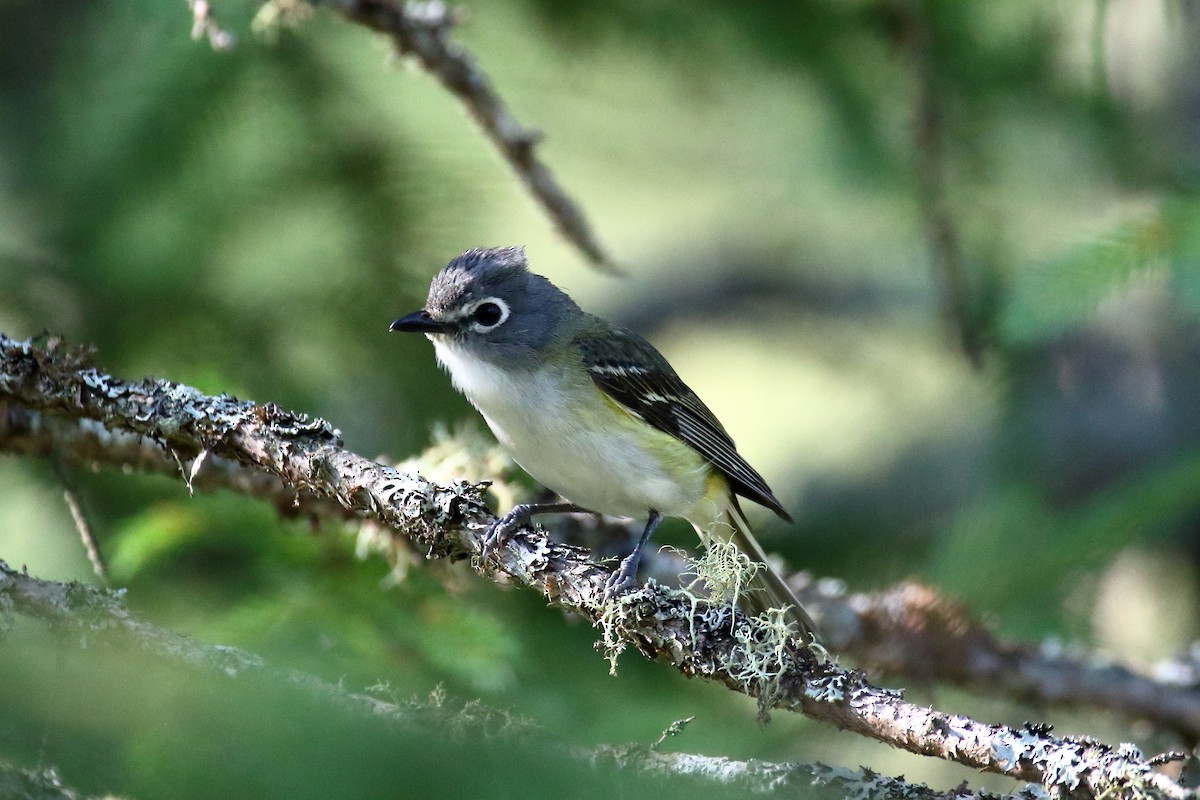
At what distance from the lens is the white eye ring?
12.5 ft

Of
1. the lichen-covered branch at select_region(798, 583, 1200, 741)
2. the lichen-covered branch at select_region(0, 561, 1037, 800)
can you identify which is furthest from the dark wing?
the lichen-covered branch at select_region(0, 561, 1037, 800)

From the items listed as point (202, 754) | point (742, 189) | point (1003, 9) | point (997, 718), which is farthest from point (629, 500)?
point (742, 189)

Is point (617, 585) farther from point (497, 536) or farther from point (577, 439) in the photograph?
point (577, 439)

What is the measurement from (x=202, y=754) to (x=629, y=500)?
268cm

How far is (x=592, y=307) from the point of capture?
7.35 meters

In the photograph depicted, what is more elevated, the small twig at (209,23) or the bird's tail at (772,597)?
the small twig at (209,23)

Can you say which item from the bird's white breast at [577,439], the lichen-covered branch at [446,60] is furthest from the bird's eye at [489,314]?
the lichen-covered branch at [446,60]

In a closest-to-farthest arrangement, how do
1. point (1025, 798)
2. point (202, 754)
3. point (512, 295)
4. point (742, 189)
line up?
1. point (202, 754)
2. point (1025, 798)
3. point (512, 295)
4. point (742, 189)

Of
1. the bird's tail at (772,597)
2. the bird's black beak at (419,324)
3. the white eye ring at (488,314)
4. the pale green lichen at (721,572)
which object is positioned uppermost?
the white eye ring at (488,314)

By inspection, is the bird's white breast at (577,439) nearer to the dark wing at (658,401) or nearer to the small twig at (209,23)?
the dark wing at (658,401)

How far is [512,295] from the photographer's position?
4004 mm

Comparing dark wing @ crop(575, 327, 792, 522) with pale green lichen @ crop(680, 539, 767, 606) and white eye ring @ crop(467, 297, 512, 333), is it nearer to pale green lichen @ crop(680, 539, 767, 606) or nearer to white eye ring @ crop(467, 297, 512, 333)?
white eye ring @ crop(467, 297, 512, 333)

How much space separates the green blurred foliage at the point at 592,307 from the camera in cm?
280

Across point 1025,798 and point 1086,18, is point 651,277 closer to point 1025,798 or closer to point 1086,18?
point 1086,18
